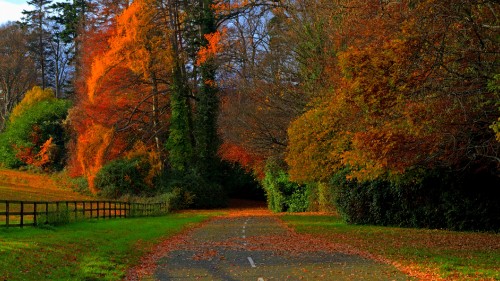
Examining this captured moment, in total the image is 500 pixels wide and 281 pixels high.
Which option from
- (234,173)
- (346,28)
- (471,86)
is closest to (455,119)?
(471,86)

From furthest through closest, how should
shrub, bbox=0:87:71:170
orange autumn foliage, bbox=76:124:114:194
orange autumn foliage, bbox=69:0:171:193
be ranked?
shrub, bbox=0:87:71:170
orange autumn foliage, bbox=76:124:114:194
orange autumn foliage, bbox=69:0:171:193

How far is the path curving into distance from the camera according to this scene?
13.6 meters

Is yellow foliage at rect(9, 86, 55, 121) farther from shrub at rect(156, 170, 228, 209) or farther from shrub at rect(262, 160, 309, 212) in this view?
shrub at rect(262, 160, 309, 212)

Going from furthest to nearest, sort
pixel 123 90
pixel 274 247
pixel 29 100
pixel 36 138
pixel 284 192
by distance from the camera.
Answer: pixel 29 100, pixel 36 138, pixel 123 90, pixel 284 192, pixel 274 247

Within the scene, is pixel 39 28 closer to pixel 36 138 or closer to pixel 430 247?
pixel 36 138

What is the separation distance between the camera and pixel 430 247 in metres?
19.2

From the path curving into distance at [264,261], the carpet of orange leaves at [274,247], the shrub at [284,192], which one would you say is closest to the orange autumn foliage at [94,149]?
the shrub at [284,192]

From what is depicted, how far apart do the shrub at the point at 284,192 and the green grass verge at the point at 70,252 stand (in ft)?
80.0

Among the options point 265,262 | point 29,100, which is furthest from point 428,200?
point 29,100

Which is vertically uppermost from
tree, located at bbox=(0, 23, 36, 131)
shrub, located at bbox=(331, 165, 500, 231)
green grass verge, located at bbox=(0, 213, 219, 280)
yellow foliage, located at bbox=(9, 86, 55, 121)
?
tree, located at bbox=(0, 23, 36, 131)

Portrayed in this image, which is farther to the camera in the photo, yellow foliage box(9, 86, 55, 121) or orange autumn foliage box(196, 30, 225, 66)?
yellow foliage box(9, 86, 55, 121)

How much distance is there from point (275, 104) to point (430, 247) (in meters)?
26.9

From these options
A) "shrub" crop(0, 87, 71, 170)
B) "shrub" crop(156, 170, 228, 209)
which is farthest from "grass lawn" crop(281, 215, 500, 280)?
"shrub" crop(0, 87, 71, 170)

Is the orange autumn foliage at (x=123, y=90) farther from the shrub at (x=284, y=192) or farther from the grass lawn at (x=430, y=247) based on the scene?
the grass lawn at (x=430, y=247)
